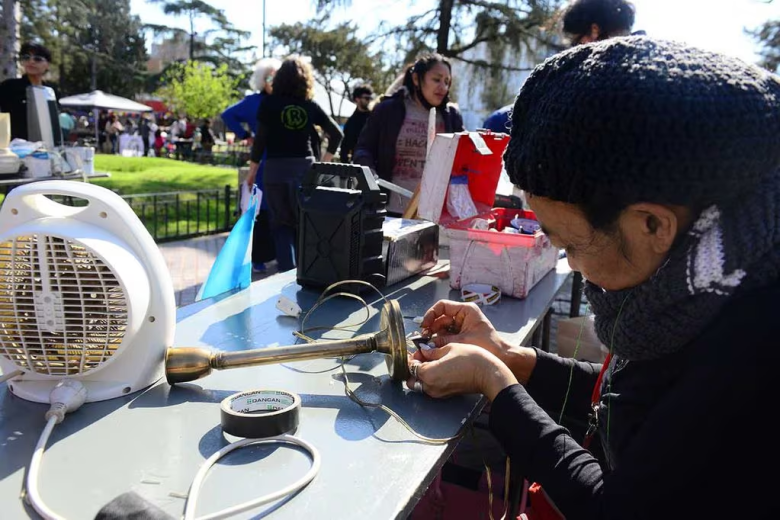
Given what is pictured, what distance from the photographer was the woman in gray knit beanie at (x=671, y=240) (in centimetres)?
74

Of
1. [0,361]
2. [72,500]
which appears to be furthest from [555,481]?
[0,361]

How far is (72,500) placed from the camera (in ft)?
2.88

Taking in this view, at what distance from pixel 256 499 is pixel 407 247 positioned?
1.49 meters

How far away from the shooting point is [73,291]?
1127 millimetres

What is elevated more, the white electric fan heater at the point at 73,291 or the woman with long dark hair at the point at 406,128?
the woman with long dark hair at the point at 406,128

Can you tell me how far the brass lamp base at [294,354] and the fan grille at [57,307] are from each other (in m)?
0.14

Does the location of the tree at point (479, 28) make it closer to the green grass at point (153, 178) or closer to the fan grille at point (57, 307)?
the green grass at point (153, 178)

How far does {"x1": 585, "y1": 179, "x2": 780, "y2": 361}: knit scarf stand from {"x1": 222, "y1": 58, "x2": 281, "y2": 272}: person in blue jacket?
4042mm

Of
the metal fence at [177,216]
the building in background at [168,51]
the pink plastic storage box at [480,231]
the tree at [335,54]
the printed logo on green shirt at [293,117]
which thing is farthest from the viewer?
the building in background at [168,51]

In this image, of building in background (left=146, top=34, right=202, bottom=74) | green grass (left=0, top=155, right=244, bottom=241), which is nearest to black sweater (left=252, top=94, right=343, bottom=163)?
green grass (left=0, top=155, right=244, bottom=241)

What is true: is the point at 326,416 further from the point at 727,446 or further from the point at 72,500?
the point at 727,446

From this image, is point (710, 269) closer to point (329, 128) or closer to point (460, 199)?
point (460, 199)

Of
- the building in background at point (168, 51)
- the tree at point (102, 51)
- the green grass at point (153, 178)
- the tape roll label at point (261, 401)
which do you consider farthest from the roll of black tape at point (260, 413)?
the building in background at point (168, 51)

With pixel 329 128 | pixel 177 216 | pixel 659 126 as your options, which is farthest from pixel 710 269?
pixel 177 216
